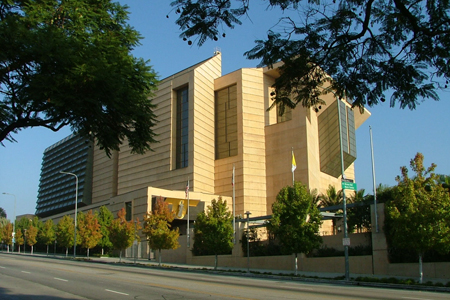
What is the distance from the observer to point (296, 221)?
33.6 m

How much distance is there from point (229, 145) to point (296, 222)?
41254mm

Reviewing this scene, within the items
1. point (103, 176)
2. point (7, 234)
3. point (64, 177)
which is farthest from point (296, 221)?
point (64, 177)

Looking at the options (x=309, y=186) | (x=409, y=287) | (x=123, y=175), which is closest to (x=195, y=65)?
(x=123, y=175)

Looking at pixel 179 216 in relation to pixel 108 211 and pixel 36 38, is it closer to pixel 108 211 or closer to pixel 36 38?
pixel 108 211

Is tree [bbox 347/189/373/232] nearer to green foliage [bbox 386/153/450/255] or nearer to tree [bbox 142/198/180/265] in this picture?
green foliage [bbox 386/153/450/255]

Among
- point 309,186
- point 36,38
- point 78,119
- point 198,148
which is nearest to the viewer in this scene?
point 36,38

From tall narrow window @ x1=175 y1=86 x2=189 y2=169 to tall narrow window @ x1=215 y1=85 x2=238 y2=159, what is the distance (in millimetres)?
5885

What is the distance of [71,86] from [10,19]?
1795 mm

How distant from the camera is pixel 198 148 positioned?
7050 cm

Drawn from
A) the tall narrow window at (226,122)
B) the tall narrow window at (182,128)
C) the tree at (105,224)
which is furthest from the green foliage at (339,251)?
the tall narrow window at (182,128)

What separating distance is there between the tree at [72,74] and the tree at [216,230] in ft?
93.1

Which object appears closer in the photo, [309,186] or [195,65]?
[309,186]

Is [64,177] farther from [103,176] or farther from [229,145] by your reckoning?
[229,145]

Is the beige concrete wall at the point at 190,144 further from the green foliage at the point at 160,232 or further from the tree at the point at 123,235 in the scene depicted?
the green foliage at the point at 160,232
